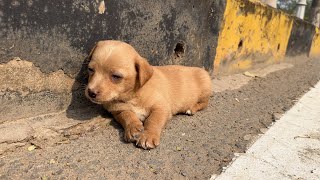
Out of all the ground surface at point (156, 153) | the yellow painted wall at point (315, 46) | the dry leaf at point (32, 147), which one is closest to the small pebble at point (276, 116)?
the ground surface at point (156, 153)

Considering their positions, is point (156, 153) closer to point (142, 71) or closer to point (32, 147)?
point (142, 71)

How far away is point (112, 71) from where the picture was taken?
313 centimetres

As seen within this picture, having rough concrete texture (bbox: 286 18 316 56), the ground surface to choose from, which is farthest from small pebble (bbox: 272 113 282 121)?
rough concrete texture (bbox: 286 18 316 56)

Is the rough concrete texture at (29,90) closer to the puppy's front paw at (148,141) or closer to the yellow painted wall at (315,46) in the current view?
the puppy's front paw at (148,141)

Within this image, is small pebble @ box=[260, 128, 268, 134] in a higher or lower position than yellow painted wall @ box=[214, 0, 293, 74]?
lower

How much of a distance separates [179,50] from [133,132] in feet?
7.14

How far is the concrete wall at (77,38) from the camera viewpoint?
294 cm

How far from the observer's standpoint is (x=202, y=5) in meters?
5.15

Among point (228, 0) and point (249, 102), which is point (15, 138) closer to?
point (249, 102)

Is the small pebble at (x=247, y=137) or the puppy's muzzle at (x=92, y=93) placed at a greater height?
the puppy's muzzle at (x=92, y=93)

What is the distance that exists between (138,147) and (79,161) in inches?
20.9

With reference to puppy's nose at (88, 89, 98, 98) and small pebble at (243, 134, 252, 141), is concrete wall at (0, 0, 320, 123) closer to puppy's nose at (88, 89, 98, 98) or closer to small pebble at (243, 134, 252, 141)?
puppy's nose at (88, 89, 98, 98)

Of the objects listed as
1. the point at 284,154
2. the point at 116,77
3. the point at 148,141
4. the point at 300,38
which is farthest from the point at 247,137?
the point at 300,38

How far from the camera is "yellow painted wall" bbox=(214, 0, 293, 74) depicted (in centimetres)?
603
